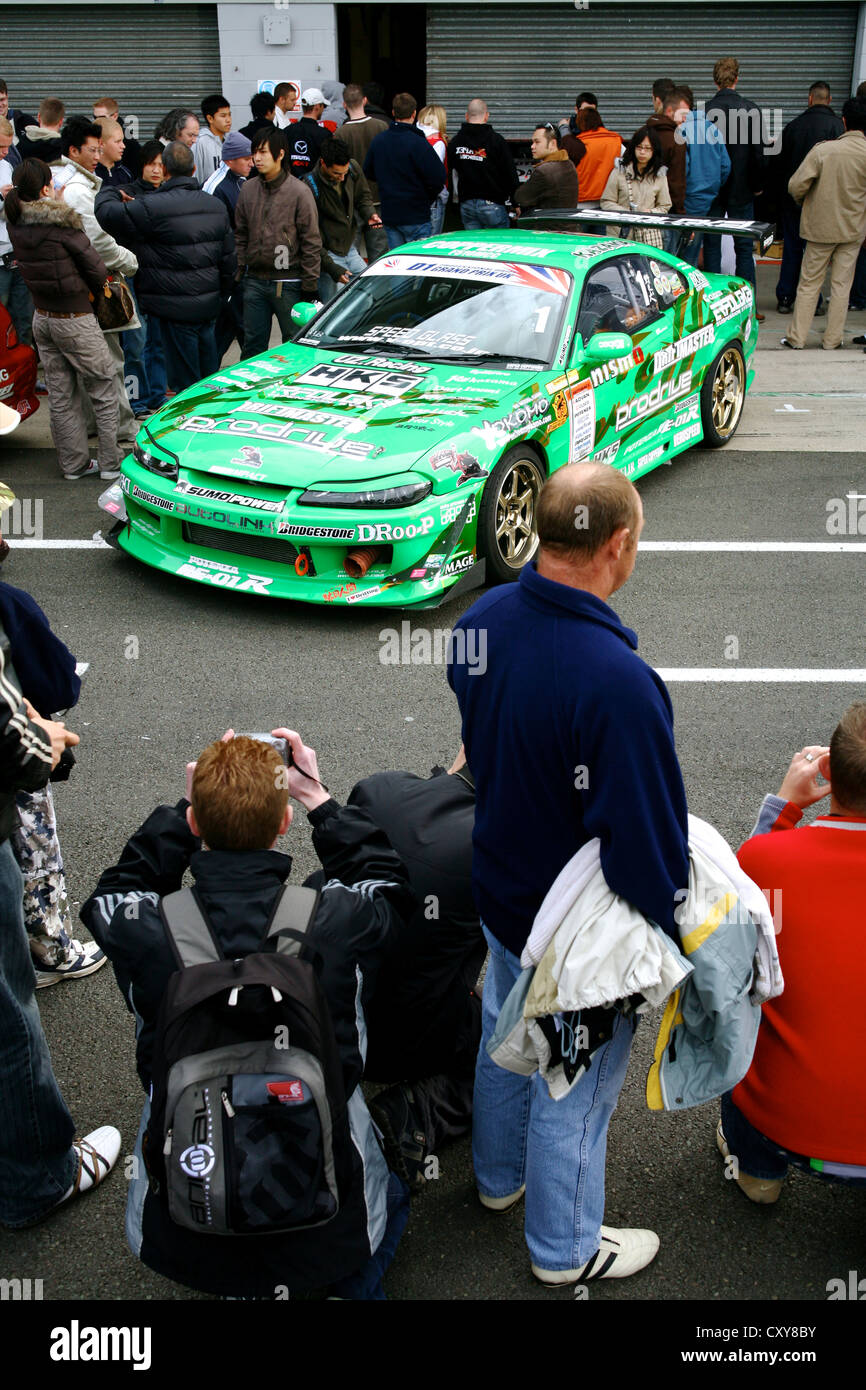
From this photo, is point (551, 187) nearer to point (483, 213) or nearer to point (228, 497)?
point (483, 213)

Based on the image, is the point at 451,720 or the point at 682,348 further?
the point at 682,348

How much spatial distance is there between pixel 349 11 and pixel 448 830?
53.8 feet

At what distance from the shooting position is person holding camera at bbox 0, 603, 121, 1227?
101 inches

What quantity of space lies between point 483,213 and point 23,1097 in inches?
447

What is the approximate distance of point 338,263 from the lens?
10.8 m

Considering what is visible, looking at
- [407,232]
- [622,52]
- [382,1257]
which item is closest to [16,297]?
[407,232]

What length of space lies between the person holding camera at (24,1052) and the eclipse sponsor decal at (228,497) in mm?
3043

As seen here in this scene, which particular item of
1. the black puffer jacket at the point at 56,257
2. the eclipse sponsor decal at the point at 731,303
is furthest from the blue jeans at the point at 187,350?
the eclipse sponsor decal at the point at 731,303

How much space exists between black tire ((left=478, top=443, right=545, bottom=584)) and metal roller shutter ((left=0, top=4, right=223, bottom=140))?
39.9 feet

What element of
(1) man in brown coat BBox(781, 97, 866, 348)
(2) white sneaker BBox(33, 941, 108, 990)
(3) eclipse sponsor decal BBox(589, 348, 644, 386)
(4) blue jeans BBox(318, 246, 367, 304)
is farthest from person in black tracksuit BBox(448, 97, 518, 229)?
(2) white sneaker BBox(33, 941, 108, 990)

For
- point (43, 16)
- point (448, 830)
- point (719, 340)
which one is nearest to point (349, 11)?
point (43, 16)

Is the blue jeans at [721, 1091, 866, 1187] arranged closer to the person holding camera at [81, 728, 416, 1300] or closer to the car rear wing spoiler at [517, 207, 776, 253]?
the person holding camera at [81, 728, 416, 1300]

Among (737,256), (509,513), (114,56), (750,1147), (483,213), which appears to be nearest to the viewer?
(750,1147)

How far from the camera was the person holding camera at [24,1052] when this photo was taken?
255 centimetres
